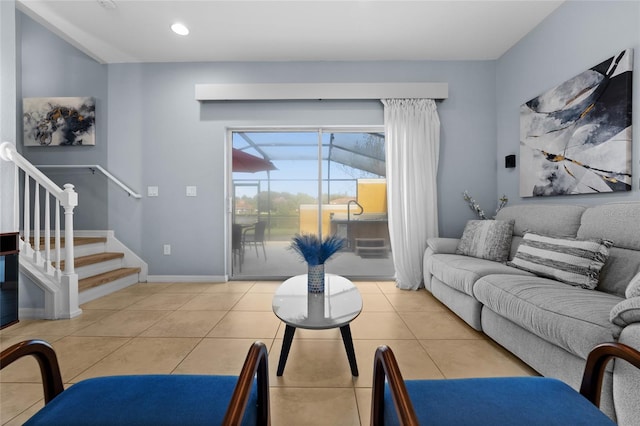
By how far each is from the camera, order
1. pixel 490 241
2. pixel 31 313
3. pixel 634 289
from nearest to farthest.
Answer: pixel 634 289, pixel 31 313, pixel 490 241

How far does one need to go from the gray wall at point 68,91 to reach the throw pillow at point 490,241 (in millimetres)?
4388

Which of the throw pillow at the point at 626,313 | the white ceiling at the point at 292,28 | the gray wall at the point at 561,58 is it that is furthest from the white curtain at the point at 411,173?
the throw pillow at the point at 626,313

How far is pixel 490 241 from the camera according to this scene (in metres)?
2.61

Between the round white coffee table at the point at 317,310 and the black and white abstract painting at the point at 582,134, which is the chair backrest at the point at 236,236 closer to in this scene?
the round white coffee table at the point at 317,310

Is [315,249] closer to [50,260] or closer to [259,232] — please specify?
[259,232]

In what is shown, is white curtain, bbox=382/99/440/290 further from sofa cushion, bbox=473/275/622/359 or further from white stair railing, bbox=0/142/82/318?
white stair railing, bbox=0/142/82/318

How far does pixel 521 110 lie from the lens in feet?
9.67

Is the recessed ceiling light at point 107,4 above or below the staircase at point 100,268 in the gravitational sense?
above

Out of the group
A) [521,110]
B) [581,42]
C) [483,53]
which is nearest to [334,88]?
[483,53]

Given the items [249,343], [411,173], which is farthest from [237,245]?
[411,173]

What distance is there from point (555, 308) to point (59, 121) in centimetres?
534

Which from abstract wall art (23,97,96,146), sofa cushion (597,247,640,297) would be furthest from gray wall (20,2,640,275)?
sofa cushion (597,247,640,297)

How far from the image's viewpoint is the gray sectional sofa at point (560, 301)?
113 centimetres

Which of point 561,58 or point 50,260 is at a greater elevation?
point 561,58
